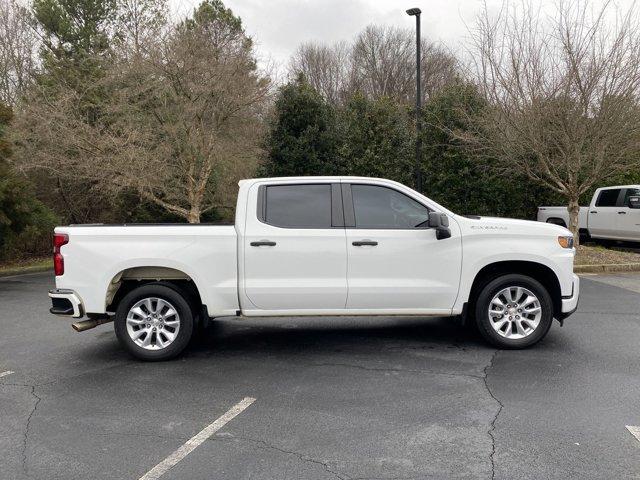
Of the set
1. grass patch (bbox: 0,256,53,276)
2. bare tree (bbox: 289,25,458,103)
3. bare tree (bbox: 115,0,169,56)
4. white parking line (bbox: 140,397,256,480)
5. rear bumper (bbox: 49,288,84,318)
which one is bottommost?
white parking line (bbox: 140,397,256,480)

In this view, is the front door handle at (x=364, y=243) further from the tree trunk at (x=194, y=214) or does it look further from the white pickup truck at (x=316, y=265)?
the tree trunk at (x=194, y=214)

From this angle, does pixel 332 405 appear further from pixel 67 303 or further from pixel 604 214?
pixel 604 214

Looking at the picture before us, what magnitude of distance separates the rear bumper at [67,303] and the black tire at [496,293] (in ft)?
13.8

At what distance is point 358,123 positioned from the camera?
1866 cm

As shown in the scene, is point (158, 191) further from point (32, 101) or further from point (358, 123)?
point (358, 123)

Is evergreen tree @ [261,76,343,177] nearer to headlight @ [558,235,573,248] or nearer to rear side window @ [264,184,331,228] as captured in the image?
rear side window @ [264,184,331,228]

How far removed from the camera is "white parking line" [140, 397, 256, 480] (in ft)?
10.8

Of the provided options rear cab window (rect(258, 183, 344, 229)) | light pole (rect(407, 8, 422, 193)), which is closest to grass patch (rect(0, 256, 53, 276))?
rear cab window (rect(258, 183, 344, 229))

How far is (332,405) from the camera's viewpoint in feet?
14.1

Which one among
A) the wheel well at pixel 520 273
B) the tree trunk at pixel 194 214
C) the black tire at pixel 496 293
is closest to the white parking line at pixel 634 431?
the black tire at pixel 496 293

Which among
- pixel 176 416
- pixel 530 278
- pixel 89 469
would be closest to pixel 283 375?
pixel 176 416

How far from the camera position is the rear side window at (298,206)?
18.5ft

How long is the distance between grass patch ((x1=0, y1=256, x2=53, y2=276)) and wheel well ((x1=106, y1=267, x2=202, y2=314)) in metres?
9.59

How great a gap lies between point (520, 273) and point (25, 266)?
44.3ft
